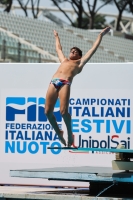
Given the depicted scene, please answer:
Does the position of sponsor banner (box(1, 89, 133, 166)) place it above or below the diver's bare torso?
below

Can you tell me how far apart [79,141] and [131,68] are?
1234 millimetres

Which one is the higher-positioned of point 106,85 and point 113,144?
point 106,85

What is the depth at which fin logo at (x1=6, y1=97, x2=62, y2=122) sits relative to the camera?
31.1 feet

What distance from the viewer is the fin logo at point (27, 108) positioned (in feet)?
31.1

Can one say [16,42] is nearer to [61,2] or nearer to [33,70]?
[33,70]

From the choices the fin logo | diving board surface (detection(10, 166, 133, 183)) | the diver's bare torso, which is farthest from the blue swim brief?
the fin logo

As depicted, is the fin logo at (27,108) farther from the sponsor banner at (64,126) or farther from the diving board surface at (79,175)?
the diving board surface at (79,175)

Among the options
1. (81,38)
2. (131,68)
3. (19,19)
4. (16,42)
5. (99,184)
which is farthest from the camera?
(81,38)

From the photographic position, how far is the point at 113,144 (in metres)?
9.22

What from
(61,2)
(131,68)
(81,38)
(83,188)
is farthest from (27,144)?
(61,2)

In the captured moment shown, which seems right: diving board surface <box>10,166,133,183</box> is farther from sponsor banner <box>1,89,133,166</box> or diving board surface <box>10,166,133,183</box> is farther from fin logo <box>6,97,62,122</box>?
fin logo <box>6,97,62,122</box>

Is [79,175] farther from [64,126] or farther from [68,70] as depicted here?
[64,126]

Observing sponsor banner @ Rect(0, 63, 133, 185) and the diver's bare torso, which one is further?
sponsor banner @ Rect(0, 63, 133, 185)

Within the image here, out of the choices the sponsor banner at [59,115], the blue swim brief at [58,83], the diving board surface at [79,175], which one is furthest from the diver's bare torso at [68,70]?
the sponsor banner at [59,115]
